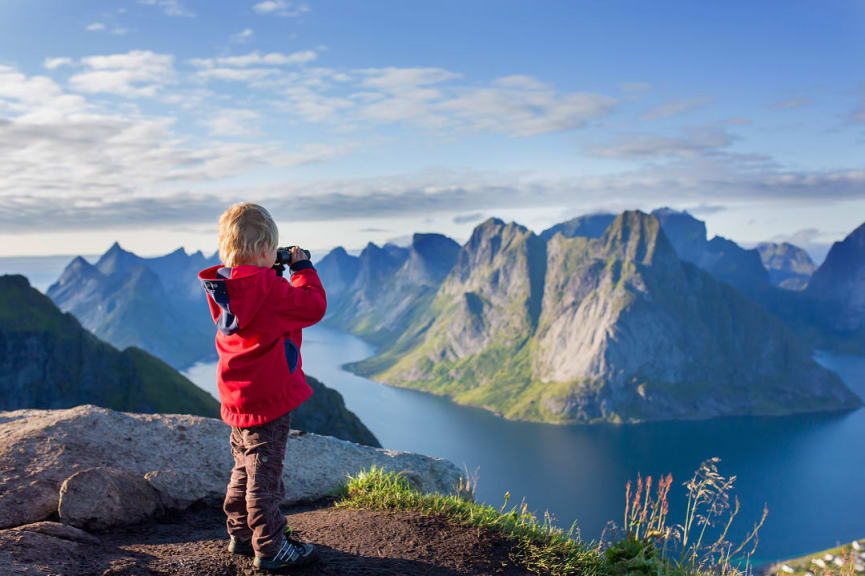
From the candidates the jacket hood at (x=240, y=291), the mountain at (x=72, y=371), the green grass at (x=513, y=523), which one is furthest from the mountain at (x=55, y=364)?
the jacket hood at (x=240, y=291)

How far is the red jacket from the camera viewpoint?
22.3ft

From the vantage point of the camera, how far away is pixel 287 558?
7.04 m

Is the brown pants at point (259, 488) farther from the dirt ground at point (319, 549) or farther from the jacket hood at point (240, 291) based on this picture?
the jacket hood at point (240, 291)

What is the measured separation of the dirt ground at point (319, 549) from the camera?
A: 22.9 feet

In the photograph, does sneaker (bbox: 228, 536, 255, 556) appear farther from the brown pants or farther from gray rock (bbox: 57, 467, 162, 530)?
gray rock (bbox: 57, 467, 162, 530)

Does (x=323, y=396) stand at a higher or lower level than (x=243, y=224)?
lower

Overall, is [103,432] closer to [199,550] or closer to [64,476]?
[64,476]

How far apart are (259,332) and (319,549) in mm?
3308

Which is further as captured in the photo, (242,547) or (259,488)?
(242,547)

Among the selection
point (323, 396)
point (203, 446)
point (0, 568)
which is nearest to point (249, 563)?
point (0, 568)

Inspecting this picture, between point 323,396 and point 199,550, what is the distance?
164050mm

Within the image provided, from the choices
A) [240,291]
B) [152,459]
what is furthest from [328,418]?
[240,291]

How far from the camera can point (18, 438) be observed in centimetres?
1099

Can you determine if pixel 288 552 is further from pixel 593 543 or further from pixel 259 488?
pixel 593 543
